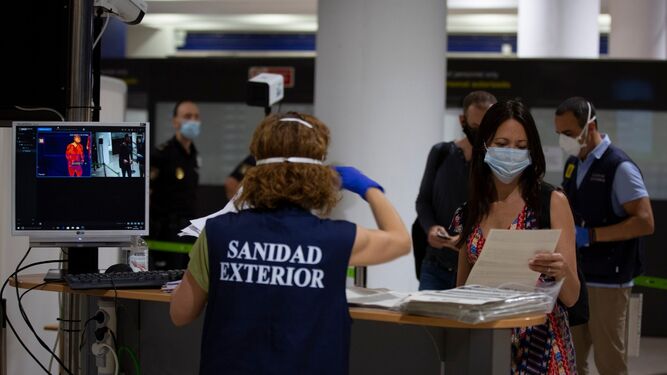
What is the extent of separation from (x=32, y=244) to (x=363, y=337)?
50.6 inches

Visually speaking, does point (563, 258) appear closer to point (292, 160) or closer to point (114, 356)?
point (292, 160)

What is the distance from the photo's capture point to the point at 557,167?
8477 mm

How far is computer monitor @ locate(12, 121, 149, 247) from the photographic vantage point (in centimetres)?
382

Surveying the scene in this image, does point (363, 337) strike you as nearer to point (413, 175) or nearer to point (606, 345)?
point (606, 345)

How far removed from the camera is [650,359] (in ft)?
24.8

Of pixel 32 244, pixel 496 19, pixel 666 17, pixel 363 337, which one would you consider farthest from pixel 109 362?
pixel 496 19

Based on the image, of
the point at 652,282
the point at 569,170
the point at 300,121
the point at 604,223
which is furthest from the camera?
the point at 652,282

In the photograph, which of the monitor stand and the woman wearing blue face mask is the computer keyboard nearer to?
the monitor stand

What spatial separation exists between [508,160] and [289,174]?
37.3 inches

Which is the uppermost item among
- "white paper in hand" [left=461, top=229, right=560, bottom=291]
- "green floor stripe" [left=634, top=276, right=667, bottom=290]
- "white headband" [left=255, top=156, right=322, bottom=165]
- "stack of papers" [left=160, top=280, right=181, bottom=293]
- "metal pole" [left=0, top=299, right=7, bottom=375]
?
"white headband" [left=255, top=156, right=322, bottom=165]

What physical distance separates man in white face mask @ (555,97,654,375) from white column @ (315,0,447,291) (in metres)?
1.14

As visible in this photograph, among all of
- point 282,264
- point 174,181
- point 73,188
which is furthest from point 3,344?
point 174,181

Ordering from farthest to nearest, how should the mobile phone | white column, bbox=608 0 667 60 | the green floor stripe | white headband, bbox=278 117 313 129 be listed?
white column, bbox=608 0 667 60 → the green floor stripe → the mobile phone → white headband, bbox=278 117 313 129

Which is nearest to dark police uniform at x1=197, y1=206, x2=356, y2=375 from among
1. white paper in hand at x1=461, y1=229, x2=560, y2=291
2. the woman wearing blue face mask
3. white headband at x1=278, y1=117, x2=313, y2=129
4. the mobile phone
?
white headband at x1=278, y1=117, x2=313, y2=129
